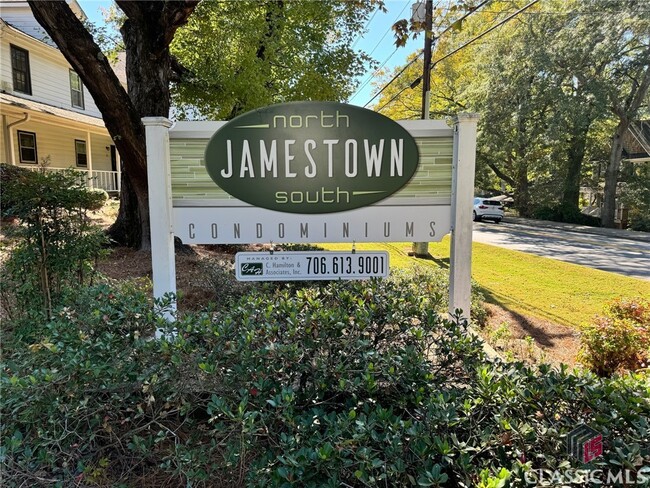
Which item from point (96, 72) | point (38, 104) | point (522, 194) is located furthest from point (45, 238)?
point (522, 194)

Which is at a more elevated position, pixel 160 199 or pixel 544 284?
pixel 160 199

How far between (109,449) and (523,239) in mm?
16292

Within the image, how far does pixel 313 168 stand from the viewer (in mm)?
2947

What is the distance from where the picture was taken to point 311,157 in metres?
2.93

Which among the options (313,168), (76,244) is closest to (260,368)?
(313,168)

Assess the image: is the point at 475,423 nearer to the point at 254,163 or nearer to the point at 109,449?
the point at 109,449

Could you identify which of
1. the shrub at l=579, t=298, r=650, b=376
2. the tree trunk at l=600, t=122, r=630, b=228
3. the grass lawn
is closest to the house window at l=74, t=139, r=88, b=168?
the grass lawn

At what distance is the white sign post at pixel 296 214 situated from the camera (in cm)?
287

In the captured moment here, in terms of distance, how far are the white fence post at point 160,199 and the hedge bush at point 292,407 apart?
663 mm

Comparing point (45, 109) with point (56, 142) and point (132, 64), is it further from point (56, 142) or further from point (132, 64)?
point (132, 64)

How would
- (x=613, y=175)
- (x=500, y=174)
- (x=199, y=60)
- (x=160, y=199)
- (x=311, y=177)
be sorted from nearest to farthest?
(x=160, y=199)
(x=311, y=177)
(x=199, y=60)
(x=613, y=175)
(x=500, y=174)

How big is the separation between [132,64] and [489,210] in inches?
842

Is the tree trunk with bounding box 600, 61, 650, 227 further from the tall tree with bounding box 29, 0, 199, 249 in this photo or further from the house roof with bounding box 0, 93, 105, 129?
the house roof with bounding box 0, 93, 105, 129

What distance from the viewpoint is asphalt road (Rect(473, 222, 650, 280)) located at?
32.7 ft
